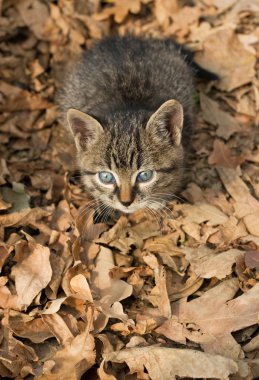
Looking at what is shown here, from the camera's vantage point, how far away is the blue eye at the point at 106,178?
4820mm

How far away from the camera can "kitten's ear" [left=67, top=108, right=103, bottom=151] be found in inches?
183

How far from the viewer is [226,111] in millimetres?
6285

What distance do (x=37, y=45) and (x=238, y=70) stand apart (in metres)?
2.68

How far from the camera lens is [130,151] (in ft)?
15.4

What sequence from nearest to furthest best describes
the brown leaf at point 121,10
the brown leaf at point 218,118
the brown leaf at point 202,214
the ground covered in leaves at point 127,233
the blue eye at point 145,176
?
the ground covered in leaves at point 127,233
the blue eye at point 145,176
the brown leaf at point 202,214
the brown leaf at point 218,118
the brown leaf at point 121,10

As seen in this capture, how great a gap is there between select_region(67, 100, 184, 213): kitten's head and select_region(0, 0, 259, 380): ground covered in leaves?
1.60 ft

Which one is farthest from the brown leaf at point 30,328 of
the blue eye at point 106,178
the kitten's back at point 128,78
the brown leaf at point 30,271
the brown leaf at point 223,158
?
the brown leaf at point 223,158

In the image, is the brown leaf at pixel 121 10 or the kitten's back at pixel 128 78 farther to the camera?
the brown leaf at pixel 121 10

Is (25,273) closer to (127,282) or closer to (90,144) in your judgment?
(127,282)

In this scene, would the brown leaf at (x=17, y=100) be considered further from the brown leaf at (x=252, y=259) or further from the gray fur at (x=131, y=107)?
the brown leaf at (x=252, y=259)

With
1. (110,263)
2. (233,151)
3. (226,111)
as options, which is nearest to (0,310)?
(110,263)

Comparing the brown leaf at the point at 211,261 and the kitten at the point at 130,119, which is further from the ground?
the kitten at the point at 130,119

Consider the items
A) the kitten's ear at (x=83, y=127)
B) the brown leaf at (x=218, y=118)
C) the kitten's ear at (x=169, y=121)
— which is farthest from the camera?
the brown leaf at (x=218, y=118)

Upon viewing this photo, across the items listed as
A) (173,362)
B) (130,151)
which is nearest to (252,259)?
(173,362)
